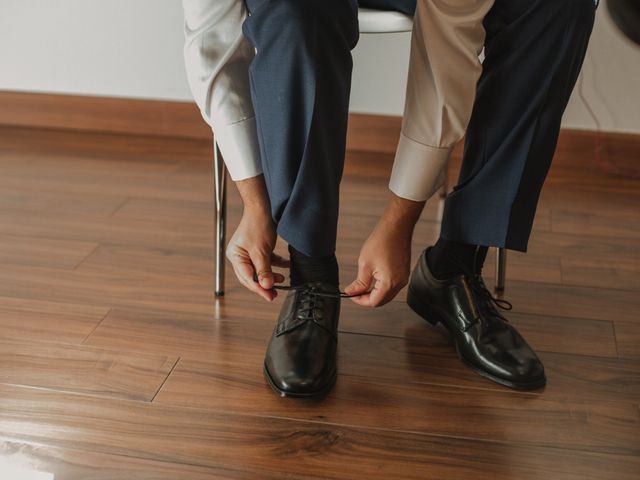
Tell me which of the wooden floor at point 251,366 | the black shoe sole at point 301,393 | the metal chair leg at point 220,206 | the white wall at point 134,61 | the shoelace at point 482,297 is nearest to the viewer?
the wooden floor at point 251,366

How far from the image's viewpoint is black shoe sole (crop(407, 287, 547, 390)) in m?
1.08

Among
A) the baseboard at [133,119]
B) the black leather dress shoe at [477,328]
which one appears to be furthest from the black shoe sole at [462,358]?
the baseboard at [133,119]

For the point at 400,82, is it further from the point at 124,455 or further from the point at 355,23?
the point at 124,455

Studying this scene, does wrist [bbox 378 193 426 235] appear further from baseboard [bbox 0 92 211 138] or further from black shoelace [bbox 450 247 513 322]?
baseboard [bbox 0 92 211 138]

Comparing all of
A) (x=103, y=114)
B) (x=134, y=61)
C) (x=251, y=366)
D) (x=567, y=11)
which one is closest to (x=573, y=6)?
(x=567, y=11)

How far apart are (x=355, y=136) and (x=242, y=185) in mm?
964

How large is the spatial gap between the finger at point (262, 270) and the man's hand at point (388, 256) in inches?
4.3

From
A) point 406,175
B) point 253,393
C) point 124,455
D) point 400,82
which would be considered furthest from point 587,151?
point 124,455

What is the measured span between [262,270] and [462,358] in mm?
303

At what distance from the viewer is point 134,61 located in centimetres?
211

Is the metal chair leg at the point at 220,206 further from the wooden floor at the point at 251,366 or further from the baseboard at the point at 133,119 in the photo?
the baseboard at the point at 133,119

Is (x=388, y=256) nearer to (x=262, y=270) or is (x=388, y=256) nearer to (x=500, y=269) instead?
(x=262, y=270)

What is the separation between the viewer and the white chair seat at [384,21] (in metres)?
1.23

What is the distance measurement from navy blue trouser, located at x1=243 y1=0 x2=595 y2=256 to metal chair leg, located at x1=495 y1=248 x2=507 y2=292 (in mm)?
195
